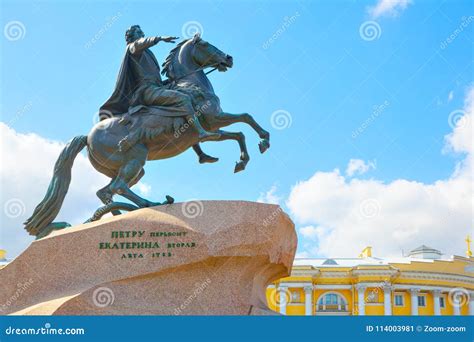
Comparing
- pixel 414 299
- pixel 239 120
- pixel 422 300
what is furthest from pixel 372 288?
pixel 239 120

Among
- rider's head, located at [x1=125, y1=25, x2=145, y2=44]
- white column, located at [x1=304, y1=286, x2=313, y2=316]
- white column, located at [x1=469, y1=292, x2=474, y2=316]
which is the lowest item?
rider's head, located at [x1=125, y1=25, x2=145, y2=44]

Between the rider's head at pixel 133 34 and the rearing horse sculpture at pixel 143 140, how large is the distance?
619mm

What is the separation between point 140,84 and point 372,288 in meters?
35.5

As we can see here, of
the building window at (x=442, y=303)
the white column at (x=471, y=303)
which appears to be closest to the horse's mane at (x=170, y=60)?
the building window at (x=442, y=303)

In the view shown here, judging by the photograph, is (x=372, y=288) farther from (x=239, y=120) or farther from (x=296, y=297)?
(x=239, y=120)

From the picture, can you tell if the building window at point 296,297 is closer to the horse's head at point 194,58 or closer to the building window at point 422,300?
the building window at point 422,300

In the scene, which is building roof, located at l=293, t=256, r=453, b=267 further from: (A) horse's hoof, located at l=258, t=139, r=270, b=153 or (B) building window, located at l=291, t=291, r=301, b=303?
(A) horse's hoof, located at l=258, t=139, r=270, b=153

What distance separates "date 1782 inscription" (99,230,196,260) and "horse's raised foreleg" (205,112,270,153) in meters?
1.87

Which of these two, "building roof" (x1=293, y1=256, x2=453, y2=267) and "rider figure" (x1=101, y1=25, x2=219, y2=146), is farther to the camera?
"building roof" (x1=293, y1=256, x2=453, y2=267)

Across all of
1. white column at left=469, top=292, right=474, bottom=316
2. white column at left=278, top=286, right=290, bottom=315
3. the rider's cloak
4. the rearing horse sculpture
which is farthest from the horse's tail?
white column at left=469, top=292, right=474, bottom=316

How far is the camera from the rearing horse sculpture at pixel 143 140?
876 centimetres

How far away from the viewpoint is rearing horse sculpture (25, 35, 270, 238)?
28.7 feet

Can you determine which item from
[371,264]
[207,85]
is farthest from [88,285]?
[371,264]

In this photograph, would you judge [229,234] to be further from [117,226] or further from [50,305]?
[50,305]
